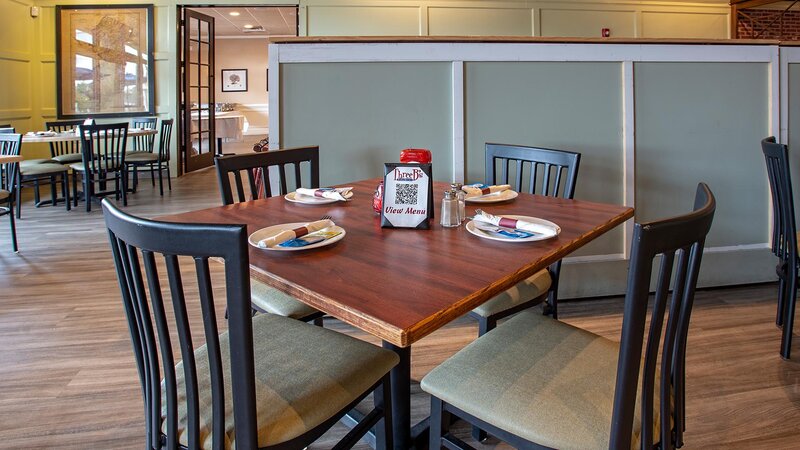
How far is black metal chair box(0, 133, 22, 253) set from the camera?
359 cm

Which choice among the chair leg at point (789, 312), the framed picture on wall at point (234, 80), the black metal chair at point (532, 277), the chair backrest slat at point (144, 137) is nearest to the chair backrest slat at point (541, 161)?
the black metal chair at point (532, 277)

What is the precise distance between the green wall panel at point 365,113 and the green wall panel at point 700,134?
1.00 meters

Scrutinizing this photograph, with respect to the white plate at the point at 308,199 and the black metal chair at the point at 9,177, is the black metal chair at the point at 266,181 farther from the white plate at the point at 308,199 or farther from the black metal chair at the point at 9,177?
the black metal chair at the point at 9,177

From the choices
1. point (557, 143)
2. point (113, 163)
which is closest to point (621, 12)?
point (557, 143)

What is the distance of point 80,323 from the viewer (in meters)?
2.55

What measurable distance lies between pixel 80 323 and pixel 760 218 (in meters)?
3.47

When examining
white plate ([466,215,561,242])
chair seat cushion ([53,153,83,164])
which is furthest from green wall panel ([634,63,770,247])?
chair seat cushion ([53,153,83,164])

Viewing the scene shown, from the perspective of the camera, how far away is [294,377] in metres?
1.10

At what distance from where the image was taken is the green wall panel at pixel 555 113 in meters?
2.57

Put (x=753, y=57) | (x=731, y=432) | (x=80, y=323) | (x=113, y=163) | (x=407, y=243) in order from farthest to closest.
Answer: (x=113, y=163), (x=753, y=57), (x=80, y=323), (x=731, y=432), (x=407, y=243)

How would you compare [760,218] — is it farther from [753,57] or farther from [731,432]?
[731,432]

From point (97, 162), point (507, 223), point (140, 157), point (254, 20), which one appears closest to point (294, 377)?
point (507, 223)

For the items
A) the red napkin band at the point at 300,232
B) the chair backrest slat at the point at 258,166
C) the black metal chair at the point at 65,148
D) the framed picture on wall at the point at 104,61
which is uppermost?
the framed picture on wall at the point at 104,61

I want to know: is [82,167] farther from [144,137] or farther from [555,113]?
[555,113]
